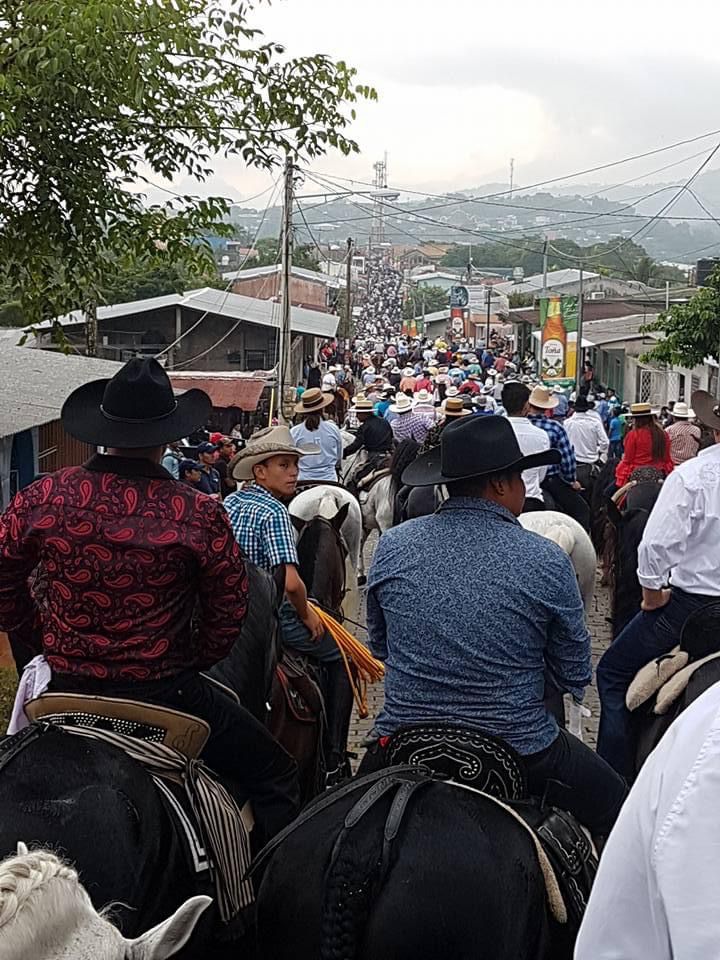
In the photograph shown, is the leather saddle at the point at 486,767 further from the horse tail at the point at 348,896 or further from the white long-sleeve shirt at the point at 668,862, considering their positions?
the white long-sleeve shirt at the point at 668,862

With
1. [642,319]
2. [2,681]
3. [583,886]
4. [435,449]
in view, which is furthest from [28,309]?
[642,319]

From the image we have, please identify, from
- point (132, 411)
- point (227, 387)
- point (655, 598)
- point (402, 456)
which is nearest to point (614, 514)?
point (655, 598)

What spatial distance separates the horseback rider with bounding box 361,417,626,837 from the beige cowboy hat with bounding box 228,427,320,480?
97.1 inches

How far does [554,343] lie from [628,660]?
27.6 meters

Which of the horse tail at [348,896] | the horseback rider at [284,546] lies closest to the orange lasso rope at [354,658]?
the horseback rider at [284,546]

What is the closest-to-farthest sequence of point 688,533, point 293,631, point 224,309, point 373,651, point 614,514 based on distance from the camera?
point 373,651, point 688,533, point 293,631, point 614,514, point 224,309

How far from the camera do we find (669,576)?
219 inches

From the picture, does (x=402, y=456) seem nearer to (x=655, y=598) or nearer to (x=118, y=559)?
(x=655, y=598)

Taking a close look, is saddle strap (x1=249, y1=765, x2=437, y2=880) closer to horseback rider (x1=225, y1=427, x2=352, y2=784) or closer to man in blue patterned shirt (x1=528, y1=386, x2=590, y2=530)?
horseback rider (x1=225, y1=427, x2=352, y2=784)

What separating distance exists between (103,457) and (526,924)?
1.96 m

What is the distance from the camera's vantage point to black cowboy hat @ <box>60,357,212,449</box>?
4.10m

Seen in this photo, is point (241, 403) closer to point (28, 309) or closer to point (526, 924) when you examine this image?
point (28, 309)

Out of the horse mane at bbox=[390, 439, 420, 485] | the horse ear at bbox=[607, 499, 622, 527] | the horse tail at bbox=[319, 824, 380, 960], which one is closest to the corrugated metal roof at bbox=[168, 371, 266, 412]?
the horse mane at bbox=[390, 439, 420, 485]

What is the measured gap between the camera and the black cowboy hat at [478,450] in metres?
4.07
